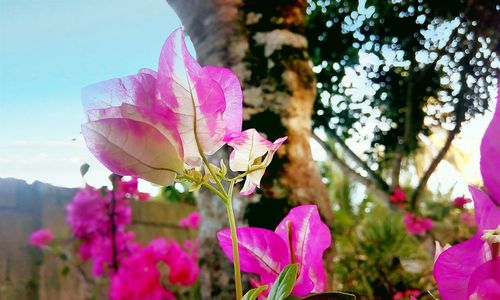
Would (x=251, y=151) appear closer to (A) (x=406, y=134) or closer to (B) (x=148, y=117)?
(B) (x=148, y=117)

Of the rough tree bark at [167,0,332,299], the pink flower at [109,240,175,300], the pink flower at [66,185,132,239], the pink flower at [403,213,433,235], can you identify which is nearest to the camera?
the rough tree bark at [167,0,332,299]

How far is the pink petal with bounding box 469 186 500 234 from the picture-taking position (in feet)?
0.64

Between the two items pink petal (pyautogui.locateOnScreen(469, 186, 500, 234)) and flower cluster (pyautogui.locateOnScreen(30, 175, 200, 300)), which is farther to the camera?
flower cluster (pyautogui.locateOnScreen(30, 175, 200, 300))


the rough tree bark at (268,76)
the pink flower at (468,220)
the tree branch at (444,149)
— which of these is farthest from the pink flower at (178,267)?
the tree branch at (444,149)

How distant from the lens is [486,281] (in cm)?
18

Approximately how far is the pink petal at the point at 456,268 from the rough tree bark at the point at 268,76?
3.20 feet

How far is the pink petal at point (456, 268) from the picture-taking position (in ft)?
0.62

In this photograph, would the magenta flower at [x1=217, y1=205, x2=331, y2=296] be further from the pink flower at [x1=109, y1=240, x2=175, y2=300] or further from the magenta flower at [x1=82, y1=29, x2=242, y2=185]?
the pink flower at [x1=109, y1=240, x2=175, y2=300]

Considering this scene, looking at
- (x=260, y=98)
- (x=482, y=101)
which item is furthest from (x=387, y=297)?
(x=482, y=101)

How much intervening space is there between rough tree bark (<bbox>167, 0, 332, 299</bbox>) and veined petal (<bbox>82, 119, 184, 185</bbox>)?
0.97 m

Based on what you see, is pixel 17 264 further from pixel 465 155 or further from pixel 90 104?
pixel 465 155

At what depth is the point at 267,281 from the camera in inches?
9.2

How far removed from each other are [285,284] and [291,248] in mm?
40

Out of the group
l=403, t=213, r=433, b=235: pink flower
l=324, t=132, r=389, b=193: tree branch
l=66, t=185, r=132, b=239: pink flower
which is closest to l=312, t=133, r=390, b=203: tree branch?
l=324, t=132, r=389, b=193: tree branch
